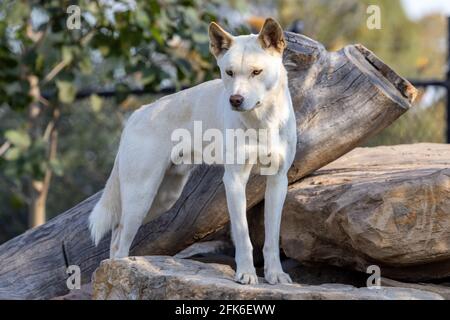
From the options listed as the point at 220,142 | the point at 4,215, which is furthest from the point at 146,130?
the point at 4,215

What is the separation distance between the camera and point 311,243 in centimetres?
458

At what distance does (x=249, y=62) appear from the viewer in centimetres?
380

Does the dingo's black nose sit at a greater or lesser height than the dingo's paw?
greater

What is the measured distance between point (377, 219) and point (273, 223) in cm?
55

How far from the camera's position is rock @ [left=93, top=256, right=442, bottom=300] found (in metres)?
3.58

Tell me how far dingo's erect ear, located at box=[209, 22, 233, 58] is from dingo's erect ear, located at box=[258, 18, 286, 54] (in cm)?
17

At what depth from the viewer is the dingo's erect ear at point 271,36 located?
3912mm

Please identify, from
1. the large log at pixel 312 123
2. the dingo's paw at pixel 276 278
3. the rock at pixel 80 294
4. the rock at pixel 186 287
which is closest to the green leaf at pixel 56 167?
the large log at pixel 312 123

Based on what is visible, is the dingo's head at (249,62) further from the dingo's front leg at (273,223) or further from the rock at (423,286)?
the rock at (423,286)

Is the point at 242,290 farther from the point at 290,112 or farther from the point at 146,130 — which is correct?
the point at 146,130
